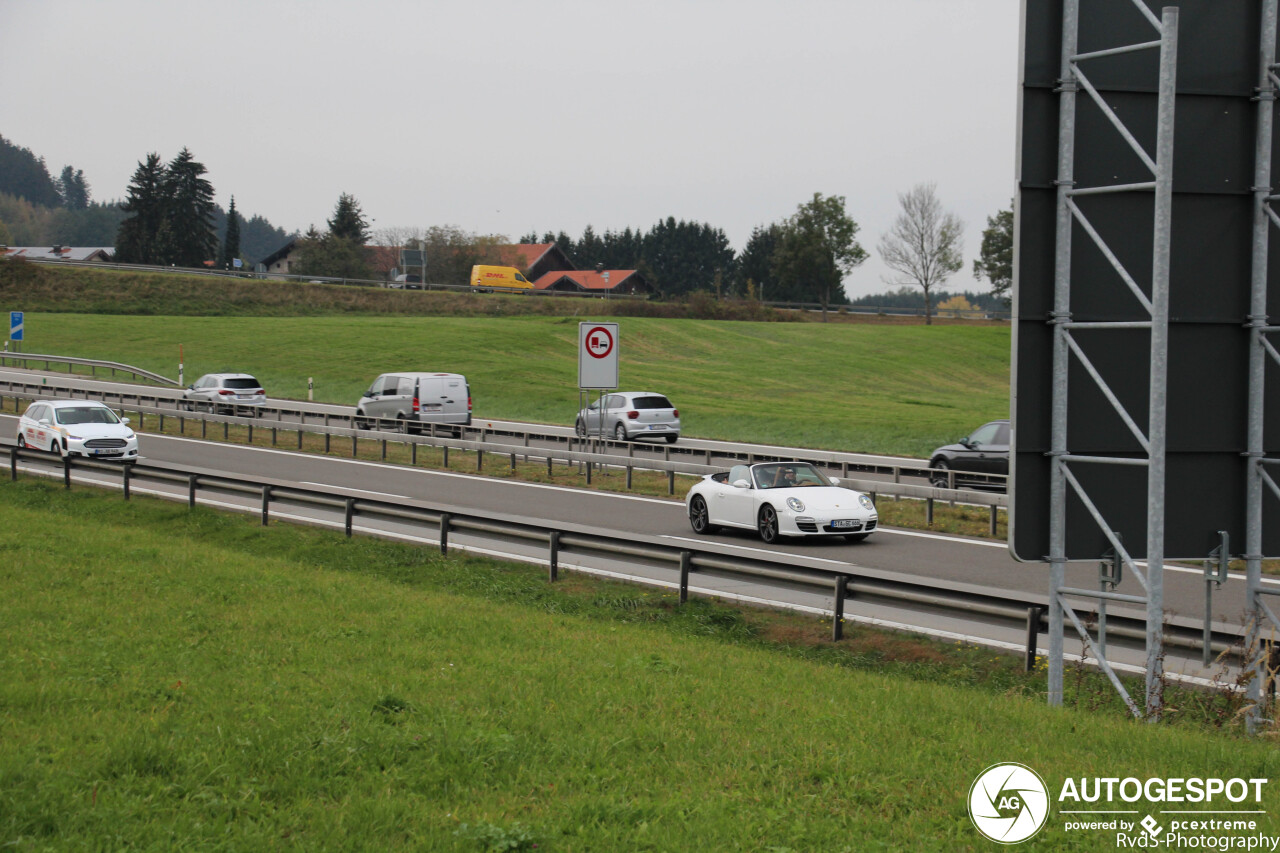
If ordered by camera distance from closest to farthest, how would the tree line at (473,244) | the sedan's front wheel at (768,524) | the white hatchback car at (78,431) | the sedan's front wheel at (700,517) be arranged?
the sedan's front wheel at (768,524) < the sedan's front wheel at (700,517) < the white hatchback car at (78,431) < the tree line at (473,244)

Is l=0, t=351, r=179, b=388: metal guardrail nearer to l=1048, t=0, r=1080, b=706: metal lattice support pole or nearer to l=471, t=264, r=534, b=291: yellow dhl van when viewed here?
l=1048, t=0, r=1080, b=706: metal lattice support pole

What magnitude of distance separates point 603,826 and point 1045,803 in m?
2.08

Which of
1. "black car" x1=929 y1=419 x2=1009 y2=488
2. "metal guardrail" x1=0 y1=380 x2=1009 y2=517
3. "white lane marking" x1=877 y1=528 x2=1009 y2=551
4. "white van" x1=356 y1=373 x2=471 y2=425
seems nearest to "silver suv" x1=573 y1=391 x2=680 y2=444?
"metal guardrail" x1=0 y1=380 x2=1009 y2=517

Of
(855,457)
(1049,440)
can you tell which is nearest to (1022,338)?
(1049,440)

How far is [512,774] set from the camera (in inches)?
230

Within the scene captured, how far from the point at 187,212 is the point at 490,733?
428 feet

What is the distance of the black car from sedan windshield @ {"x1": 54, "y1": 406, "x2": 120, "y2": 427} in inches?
759

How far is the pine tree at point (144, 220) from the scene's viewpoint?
124m

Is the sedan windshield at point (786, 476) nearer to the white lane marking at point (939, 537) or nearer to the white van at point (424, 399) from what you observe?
the white lane marking at point (939, 537)

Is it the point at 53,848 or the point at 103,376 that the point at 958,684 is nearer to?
the point at 53,848

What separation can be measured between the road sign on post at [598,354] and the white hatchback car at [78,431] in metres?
10.8

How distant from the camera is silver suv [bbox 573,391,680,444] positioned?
34156mm

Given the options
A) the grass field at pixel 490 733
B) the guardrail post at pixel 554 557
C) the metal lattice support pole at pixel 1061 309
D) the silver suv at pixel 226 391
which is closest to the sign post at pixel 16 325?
the silver suv at pixel 226 391

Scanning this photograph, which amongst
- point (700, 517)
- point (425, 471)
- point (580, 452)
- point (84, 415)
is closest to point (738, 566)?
point (700, 517)
